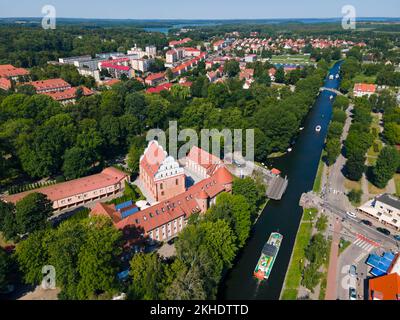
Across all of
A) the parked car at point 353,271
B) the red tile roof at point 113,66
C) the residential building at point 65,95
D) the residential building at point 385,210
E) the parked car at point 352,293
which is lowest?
the parked car at point 352,293

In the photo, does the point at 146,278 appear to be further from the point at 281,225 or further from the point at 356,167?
the point at 356,167

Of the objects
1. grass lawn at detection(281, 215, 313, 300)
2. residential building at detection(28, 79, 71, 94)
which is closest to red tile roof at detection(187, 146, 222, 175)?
grass lawn at detection(281, 215, 313, 300)

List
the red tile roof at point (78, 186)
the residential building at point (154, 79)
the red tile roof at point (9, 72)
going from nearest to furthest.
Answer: the red tile roof at point (78, 186)
the red tile roof at point (9, 72)
the residential building at point (154, 79)

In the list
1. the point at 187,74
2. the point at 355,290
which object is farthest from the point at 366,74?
the point at 355,290

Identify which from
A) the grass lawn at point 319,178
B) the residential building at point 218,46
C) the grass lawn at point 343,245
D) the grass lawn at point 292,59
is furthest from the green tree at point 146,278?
the residential building at point 218,46

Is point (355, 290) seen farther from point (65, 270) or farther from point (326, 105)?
point (326, 105)

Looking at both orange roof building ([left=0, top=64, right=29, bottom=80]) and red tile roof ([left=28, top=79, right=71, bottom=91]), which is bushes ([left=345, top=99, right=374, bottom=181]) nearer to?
red tile roof ([left=28, top=79, right=71, bottom=91])

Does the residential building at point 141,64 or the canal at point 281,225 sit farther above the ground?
the residential building at point 141,64

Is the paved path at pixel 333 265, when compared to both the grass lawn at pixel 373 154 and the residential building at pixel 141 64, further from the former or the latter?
the residential building at pixel 141 64
